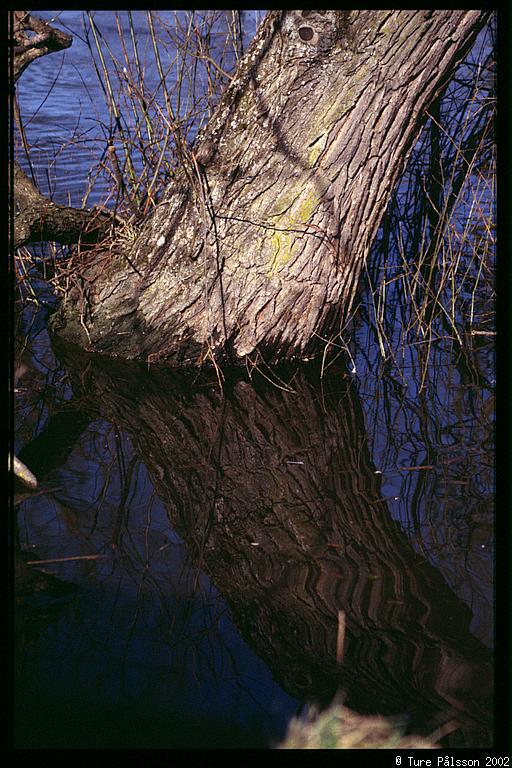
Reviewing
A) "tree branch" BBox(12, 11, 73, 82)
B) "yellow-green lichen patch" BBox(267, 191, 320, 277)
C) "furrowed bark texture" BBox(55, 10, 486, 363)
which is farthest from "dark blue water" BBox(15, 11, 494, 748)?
"tree branch" BBox(12, 11, 73, 82)

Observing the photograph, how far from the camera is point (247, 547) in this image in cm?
283

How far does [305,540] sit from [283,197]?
169 cm

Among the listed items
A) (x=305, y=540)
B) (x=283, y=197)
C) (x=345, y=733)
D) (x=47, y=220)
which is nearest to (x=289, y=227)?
(x=283, y=197)

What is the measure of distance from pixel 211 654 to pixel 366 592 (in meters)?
0.52

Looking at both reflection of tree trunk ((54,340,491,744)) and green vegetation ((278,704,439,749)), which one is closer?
green vegetation ((278,704,439,749))

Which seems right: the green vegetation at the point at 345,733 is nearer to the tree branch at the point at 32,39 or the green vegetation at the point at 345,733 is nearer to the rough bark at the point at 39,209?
the rough bark at the point at 39,209

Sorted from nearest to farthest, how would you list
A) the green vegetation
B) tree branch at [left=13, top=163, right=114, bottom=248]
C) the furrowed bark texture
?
the green vegetation, the furrowed bark texture, tree branch at [left=13, top=163, right=114, bottom=248]

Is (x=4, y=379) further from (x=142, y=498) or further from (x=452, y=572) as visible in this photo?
(x=452, y=572)

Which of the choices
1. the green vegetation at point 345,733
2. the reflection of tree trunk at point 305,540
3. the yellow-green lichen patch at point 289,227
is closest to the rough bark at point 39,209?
the reflection of tree trunk at point 305,540

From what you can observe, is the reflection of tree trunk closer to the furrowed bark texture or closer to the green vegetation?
the green vegetation

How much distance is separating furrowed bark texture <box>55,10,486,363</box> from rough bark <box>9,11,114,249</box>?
0.99 feet

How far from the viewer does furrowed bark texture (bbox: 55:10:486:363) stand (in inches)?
145

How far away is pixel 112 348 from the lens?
4.26m

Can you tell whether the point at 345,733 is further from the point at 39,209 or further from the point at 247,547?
the point at 39,209
